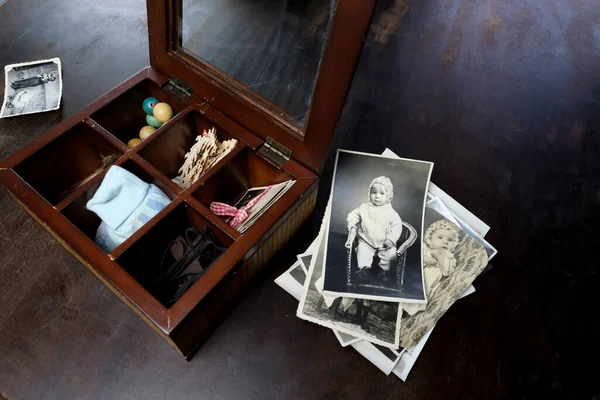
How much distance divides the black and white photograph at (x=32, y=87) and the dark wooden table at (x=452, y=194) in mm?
19

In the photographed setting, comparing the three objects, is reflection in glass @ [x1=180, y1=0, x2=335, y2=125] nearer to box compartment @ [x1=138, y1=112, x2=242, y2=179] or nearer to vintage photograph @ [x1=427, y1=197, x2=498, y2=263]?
box compartment @ [x1=138, y1=112, x2=242, y2=179]

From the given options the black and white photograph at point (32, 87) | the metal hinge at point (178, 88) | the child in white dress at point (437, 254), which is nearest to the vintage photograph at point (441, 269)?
the child in white dress at point (437, 254)

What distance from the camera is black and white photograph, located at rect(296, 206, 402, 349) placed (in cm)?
70

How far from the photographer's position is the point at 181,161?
2.70 feet

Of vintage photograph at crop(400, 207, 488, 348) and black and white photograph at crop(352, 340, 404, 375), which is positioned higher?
vintage photograph at crop(400, 207, 488, 348)

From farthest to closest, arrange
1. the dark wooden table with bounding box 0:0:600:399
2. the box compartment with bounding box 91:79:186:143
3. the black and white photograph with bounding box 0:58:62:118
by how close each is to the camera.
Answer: the black and white photograph with bounding box 0:58:62:118
the box compartment with bounding box 91:79:186:143
the dark wooden table with bounding box 0:0:600:399

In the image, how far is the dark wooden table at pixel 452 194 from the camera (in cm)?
67

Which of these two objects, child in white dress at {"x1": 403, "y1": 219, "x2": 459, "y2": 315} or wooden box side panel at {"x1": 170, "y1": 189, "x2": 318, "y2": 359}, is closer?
wooden box side panel at {"x1": 170, "y1": 189, "x2": 318, "y2": 359}

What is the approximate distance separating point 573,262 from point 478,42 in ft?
2.07

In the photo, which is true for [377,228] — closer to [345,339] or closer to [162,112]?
[345,339]

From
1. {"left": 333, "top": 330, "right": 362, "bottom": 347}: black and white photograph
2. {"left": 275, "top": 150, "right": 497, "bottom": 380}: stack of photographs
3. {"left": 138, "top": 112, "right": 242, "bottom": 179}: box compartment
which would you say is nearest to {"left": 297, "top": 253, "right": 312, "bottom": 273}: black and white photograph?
{"left": 275, "top": 150, "right": 497, "bottom": 380}: stack of photographs

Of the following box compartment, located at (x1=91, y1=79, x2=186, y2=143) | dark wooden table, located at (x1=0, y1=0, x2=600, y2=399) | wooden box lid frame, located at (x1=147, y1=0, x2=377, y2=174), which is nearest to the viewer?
wooden box lid frame, located at (x1=147, y1=0, x2=377, y2=174)

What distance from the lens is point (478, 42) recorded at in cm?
116

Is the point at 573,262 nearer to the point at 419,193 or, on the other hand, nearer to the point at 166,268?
the point at 419,193
